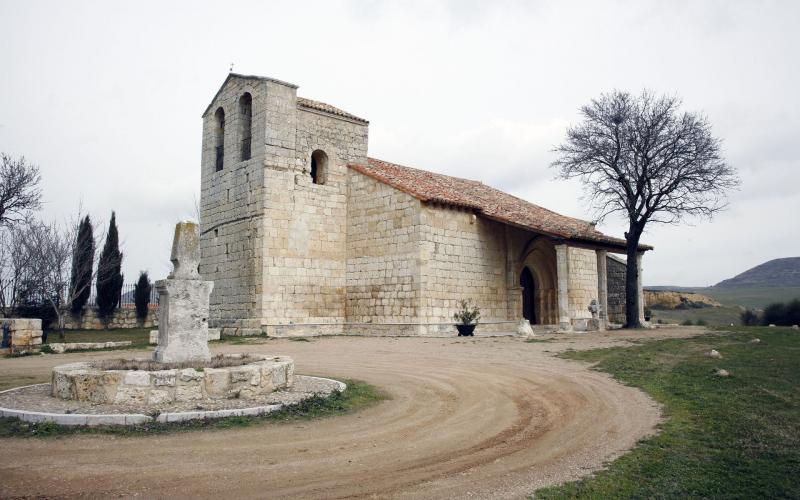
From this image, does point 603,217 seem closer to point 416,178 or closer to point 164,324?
point 416,178

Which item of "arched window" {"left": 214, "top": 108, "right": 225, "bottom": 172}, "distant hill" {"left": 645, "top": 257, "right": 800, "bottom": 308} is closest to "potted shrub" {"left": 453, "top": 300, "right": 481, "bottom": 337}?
"arched window" {"left": 214, "top": 108, "right": 225, "bottom": 172}

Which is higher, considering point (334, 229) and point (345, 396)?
point (334, 229)

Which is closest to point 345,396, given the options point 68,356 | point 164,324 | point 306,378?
point 306,378

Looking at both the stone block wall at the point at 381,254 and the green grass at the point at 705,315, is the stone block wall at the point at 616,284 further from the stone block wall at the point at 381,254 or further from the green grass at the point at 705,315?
the stone block wall at the point at 381,254

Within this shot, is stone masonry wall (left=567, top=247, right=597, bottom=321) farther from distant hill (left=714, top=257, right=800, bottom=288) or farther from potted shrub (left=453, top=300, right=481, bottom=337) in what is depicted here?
distant hill (left=714, top=257, right=800, bottom=288)

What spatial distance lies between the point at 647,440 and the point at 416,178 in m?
18.6

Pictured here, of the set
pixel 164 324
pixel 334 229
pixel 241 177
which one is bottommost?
pixel 164 324

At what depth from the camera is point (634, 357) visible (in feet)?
42.3

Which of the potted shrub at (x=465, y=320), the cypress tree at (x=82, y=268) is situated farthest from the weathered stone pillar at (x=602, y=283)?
the cypress tree at (x=82, y=268)

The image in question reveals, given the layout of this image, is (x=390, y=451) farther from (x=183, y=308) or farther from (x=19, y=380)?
(x=19, y=380)

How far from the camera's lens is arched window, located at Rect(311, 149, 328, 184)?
73.0 ft

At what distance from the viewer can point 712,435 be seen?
20.5 feet

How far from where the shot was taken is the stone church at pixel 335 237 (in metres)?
20.1

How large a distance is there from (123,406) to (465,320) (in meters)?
14.2
